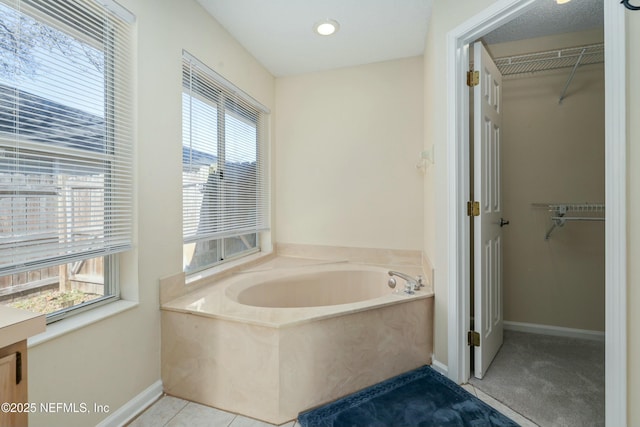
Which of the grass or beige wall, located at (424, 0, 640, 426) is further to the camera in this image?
the grass

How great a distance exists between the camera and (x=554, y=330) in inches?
93.5

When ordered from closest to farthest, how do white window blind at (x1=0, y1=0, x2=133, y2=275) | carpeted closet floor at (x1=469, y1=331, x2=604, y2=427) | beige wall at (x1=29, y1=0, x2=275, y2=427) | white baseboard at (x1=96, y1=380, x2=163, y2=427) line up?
white window blind at (x1=0, y1=0, x2=133, y2=275)
beige wall at (x1=29, y1=0, x2=275, y2=427)
white baseboard at (x1=96, y1=380, x2=163, y2=427)
carpeted closet floor at (x1=469, y1=331, x2=604, y2=427)

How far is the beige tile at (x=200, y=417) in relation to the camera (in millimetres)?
1420

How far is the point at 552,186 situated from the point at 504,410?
182 cm

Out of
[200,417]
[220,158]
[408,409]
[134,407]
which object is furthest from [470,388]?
[220,158]

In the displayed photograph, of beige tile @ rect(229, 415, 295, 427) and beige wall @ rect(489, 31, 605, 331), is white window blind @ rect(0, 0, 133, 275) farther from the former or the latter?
beige wall @ rect(489, 31, 605, 331)

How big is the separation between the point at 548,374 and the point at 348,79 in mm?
2836

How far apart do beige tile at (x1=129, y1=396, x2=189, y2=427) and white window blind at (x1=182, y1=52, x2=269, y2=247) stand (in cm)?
93

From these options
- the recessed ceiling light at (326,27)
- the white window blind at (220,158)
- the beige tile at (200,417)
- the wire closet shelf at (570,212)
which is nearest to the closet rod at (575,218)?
the wire closet shelf at (570,212)

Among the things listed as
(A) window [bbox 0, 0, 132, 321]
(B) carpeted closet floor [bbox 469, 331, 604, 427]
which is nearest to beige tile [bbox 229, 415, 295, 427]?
(A) window [bbox 0, 0, 132, 321]

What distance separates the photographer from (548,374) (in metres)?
1.83

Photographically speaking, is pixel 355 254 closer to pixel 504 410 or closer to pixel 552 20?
pixel 504 410

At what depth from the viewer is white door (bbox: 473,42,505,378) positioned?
176 cm

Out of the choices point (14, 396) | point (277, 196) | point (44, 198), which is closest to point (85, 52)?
point (44, 198)
